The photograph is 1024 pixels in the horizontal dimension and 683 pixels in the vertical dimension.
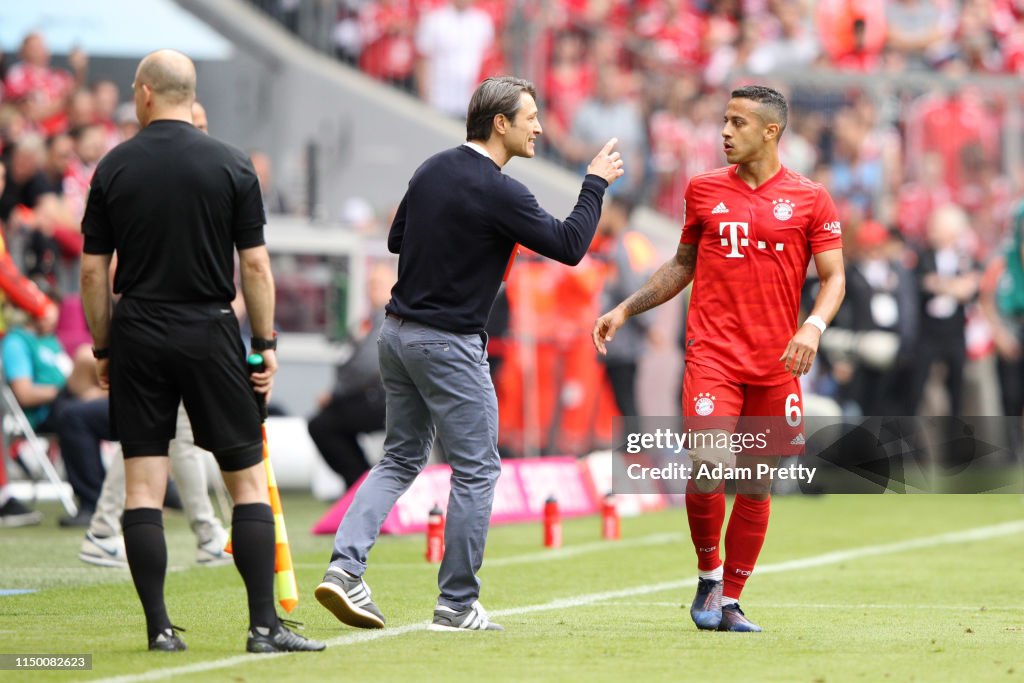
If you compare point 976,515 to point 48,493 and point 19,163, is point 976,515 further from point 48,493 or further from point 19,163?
point 19,163

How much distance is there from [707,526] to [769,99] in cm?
181

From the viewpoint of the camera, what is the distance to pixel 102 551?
1104cm

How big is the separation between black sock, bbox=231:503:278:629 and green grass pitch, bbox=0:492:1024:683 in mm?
177

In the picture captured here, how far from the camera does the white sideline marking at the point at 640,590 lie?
6.59m

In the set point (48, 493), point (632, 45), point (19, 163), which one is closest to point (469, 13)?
point (632, 45)

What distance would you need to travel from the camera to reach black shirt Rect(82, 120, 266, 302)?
687cm

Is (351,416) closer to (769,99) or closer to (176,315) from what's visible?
(769,99)

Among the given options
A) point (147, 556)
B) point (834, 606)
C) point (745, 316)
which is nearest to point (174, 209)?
point (147, 556)

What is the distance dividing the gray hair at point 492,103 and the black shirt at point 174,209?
1.18m

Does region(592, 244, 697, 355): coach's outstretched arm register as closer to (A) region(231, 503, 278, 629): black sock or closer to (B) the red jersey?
(B) the red jersey

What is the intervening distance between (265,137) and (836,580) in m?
12.8

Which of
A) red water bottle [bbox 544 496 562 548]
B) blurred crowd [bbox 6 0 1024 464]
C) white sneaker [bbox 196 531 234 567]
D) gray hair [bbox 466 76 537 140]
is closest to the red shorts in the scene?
gray hair [bbox 466 76 537 140]

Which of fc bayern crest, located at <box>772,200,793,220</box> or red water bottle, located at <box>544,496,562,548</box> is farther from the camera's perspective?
red water bottle, located at <box>544,496,562,548</box>

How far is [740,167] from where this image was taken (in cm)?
829
